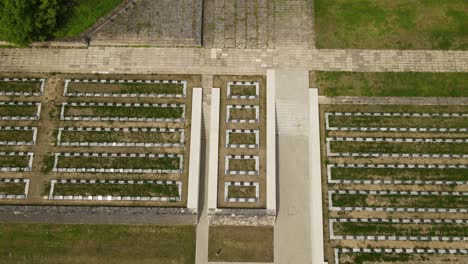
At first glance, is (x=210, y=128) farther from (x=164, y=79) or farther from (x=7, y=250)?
(x=7, y=250)

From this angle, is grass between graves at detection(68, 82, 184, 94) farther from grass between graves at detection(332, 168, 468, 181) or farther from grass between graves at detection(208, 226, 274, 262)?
grass between graves at detection(332, 168, 468, 181)

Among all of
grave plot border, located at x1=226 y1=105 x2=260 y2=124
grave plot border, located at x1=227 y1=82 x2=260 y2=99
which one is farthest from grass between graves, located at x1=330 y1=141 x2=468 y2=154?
grave plot border, located at x1=227 y1=82 x2=260 y2=99

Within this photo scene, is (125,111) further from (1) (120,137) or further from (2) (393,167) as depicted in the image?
(2) (393,167)

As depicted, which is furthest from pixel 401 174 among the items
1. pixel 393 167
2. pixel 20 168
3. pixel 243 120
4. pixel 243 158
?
pixel 20 168

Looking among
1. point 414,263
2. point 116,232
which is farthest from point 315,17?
point 116,232

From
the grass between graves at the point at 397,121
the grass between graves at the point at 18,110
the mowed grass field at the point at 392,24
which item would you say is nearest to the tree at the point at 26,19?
the grass between graves at the point at 18,110
